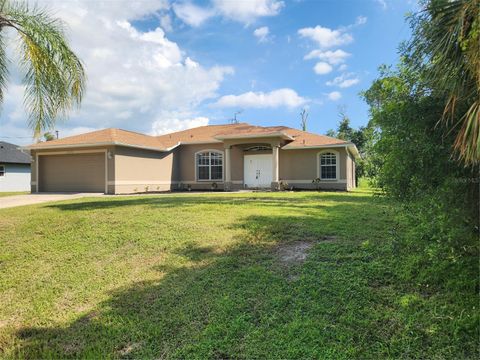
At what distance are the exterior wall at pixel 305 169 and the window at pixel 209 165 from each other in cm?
433

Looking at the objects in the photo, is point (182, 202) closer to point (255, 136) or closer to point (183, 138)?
point (255, 136)

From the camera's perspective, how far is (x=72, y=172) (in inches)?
810

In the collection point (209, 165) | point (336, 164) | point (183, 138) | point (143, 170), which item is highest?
point (183, 138)

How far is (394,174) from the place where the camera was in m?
4.12

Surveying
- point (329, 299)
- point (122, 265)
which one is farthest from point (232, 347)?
point (122, 265)

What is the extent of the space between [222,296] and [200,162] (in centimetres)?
1978

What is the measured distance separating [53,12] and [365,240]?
26.1ft

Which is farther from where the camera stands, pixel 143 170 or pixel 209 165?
pixel 209 165

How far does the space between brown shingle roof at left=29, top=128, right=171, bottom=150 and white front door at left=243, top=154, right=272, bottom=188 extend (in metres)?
5.64

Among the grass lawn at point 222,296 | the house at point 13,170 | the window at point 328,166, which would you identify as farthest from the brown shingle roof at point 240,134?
the house at point 13,170

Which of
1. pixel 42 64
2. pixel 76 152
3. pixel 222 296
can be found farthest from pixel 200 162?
pixel 222 296

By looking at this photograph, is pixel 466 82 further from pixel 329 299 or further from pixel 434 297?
pixel 329 299

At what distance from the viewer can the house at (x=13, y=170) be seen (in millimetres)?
28750

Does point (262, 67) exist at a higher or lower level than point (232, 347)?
higher
